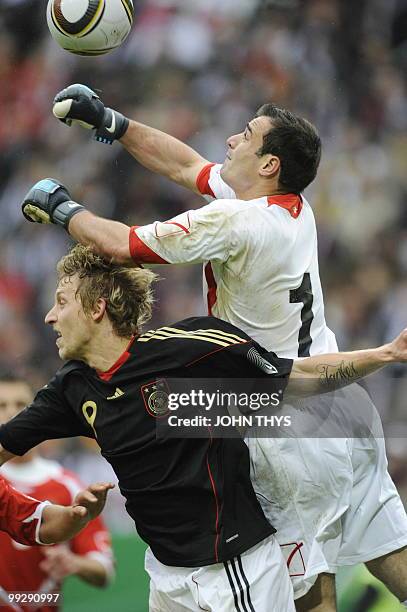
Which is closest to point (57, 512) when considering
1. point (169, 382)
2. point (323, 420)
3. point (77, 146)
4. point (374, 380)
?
point (169, 382)

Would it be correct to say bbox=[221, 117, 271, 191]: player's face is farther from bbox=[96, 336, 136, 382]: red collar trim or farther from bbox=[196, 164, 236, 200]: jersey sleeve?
bbox=[96, 336, 136, 382]: red collar trim

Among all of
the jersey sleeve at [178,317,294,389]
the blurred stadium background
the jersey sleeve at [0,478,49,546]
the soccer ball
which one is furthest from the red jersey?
the blurred stadium background

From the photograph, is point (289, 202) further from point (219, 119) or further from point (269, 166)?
point (219, 119)

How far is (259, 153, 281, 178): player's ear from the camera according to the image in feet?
12.1

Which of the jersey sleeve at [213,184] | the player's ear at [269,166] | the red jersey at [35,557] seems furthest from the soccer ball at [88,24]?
the red jersey at [35,557]

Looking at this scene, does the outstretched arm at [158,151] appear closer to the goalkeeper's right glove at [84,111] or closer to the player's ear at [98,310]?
the goalkeeper's right glove at [84,111]

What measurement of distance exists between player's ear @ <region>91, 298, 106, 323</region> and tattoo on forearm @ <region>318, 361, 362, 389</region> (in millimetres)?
741

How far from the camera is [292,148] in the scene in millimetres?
3699

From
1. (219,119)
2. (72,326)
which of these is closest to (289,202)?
(72,326)

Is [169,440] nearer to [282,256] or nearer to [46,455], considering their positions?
[282,256]

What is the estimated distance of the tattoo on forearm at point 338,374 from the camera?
3.29m

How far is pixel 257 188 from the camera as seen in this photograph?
3715mm

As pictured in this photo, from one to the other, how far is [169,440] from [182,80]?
6.02 m

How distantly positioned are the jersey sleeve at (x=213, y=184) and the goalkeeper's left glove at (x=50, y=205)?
637 mm
